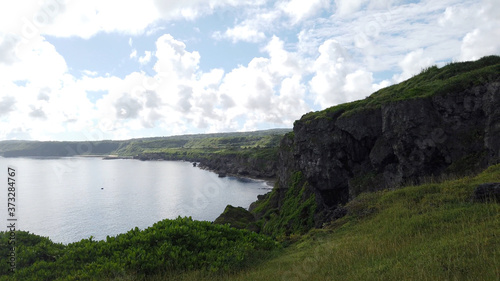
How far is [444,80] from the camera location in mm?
31938

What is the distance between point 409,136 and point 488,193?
17879 millimetres

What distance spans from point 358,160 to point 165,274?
104 ft

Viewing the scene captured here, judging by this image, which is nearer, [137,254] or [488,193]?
[137,254]

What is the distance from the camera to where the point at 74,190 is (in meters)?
117

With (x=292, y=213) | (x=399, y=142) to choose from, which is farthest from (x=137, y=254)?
(x=292, y=213)

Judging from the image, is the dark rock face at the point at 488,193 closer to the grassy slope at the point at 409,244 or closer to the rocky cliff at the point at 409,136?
the grassy slope at the point at 409,244

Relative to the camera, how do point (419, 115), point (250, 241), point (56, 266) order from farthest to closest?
1. point (419, 115)
2. point (250, 241)
3. point (56, 266)

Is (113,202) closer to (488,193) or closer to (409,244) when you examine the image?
(409,244)

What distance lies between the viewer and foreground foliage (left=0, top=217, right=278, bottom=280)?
1198 centimetres

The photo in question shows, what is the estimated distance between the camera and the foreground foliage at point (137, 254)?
12.0 meters

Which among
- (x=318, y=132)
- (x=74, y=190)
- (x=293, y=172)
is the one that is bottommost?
(x=74, y=190)

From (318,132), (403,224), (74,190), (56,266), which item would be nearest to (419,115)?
(318,132)

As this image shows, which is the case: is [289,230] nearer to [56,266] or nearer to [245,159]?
[56,266]

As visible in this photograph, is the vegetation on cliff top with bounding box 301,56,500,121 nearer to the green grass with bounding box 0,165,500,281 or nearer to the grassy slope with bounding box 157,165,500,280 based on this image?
the grassy slope with bounding box 157,165,500,280
